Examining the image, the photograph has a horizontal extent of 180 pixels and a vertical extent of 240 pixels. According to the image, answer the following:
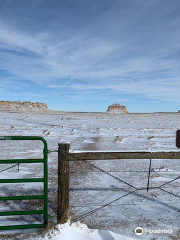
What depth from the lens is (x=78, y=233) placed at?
440 centimetres

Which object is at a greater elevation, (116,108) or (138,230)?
(116,108)

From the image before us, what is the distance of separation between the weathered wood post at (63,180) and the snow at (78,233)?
19 centimetres

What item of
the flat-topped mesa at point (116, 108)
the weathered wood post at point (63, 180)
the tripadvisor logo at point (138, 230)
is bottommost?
the tripadvisor logo at point (138, 230)

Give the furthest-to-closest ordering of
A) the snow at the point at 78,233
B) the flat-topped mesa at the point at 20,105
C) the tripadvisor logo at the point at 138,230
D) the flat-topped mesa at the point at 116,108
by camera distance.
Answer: the flat-topped mesa at the point at 20,105, the flat-topped mesa at the point at 116,108, the tripadvisor logo at the point at 138,230, the snow at the point at 78,233

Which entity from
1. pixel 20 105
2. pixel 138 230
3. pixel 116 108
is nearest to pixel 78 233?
pixel 138 230

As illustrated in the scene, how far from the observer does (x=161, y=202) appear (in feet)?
19.5

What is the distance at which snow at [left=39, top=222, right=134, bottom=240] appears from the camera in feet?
14.0

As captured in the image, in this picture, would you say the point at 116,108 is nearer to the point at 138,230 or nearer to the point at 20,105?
the point at 20,105

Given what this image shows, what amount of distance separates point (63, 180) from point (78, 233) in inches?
38.3

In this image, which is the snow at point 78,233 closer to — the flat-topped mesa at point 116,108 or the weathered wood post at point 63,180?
the weathered wood post at point 63,180

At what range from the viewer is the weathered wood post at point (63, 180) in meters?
4.54

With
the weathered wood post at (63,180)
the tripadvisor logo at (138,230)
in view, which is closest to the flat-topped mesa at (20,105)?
the weathered wood post at (63,180)

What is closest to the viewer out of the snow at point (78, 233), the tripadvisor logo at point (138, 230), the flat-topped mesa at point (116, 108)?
the snow at point (78, 233)

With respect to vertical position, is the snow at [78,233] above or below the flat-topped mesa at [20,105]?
below
